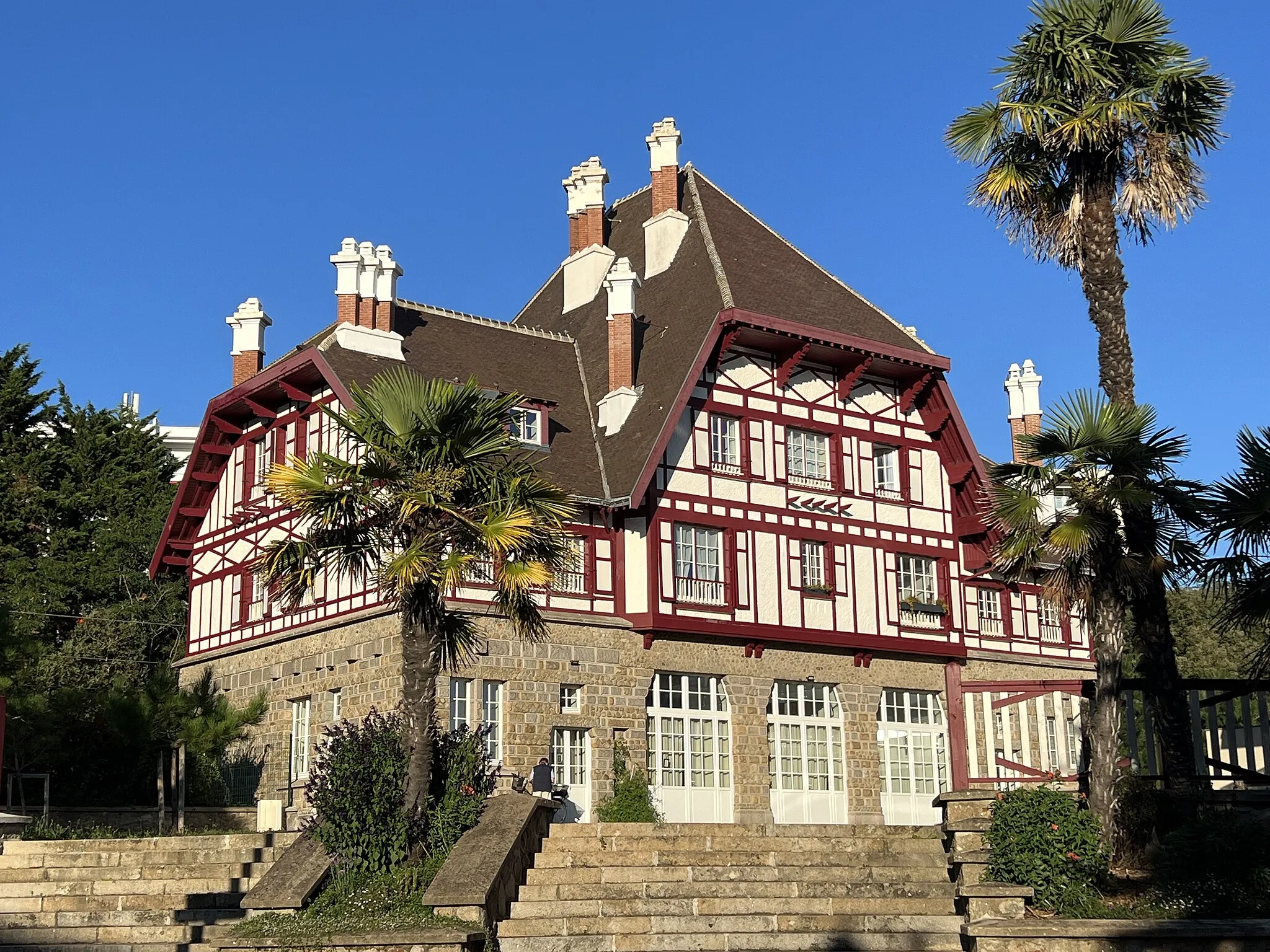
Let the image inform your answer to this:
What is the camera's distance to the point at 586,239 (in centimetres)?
3406

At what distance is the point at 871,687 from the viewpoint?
29234 mm

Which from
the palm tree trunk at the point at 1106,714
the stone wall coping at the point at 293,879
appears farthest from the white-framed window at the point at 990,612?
the stone wall coping at the point at 293,879

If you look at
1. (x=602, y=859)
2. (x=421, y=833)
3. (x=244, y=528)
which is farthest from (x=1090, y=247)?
(x=244, y=528)

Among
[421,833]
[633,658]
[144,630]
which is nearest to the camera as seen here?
[421,833]

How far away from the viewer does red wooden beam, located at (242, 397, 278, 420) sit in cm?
2928

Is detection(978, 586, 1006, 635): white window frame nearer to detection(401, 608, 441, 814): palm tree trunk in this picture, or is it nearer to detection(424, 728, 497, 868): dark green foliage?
detection(424, 728, 497, 868): dark green foliage

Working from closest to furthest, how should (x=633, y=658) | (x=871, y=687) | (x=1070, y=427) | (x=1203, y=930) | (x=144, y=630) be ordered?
(x=1203, y=930), (x=1070, y=427), (x=633, y=658), (x=871, y=687), (x=144, y=630)

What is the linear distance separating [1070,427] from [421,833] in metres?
8.61

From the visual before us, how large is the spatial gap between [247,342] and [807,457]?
1130 centimetres

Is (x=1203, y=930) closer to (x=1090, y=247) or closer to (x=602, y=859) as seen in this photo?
(x=602, y=859)

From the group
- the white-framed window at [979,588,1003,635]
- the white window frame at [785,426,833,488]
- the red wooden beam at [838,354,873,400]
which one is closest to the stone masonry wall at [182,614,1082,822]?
the white-framed window at [979,588,1003,635]

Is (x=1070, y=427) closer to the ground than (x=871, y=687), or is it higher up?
higher up

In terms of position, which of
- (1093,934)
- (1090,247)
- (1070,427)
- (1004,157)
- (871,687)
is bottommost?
(1093,934)

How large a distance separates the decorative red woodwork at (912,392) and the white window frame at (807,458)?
2042 millimetres
